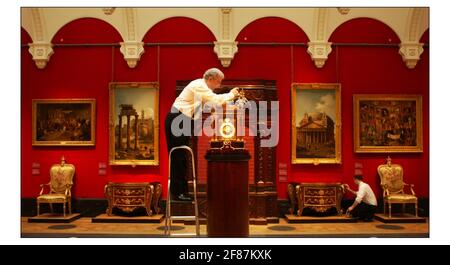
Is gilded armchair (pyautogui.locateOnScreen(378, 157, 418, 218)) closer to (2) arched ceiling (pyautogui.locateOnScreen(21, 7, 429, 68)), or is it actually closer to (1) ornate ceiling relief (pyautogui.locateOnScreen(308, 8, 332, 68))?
(2) arched ceiling (pyautogui.locateOnScreen(21, 7, 429, 68))

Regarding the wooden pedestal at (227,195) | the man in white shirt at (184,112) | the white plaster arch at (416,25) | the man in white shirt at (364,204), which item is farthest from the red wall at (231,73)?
the wooden pedestal at (227,195)

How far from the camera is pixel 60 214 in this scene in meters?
9.71

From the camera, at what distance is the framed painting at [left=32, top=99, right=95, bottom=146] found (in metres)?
9.88

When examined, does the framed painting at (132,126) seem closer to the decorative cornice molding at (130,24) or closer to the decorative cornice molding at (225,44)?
the decorative cornice molding at (130,24)

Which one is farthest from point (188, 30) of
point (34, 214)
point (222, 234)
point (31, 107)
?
point (222, 234)

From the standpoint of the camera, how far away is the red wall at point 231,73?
984cm

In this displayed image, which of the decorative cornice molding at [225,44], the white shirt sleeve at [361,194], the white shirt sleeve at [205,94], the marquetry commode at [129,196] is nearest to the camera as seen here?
the white shirt sleeve at [205,94]

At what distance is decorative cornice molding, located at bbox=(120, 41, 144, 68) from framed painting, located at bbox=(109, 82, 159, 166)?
23.0 inches

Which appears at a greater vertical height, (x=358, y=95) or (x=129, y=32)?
(x=129, y=32)

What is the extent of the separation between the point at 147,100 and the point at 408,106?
540cm

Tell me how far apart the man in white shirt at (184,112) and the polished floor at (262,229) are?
105 inches

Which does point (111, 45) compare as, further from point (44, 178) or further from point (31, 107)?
point (44, 178)

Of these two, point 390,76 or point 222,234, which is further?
point 390,76

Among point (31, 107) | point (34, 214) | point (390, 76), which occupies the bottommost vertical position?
point (34, 214)
